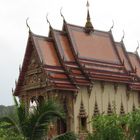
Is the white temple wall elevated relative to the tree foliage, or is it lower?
elevated

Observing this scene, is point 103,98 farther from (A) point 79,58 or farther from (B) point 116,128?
(B) point 116,128

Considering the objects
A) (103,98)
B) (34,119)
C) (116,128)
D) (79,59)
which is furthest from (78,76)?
(34,119)

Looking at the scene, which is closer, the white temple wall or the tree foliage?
the tree foliage

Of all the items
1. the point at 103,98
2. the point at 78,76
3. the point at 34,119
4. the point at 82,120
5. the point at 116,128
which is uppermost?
the point at 78,76

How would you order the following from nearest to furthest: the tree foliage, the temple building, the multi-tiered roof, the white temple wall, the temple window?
the tree foliage → the temple building → the multi-tiered roof → the temple window → the white temple wall

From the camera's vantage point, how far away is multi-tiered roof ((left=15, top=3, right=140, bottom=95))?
27078mm

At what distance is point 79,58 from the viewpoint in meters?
28.5

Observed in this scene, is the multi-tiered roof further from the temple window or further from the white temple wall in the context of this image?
the temple window

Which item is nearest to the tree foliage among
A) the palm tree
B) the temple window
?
the palm tree

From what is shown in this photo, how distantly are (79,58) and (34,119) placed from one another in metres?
14.4

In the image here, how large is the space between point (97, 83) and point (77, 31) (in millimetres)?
3574

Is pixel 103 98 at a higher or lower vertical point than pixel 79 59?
lower

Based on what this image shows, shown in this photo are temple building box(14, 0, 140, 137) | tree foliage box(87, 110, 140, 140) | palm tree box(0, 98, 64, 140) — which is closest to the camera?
palm tree box(0, 98, 64, 140)

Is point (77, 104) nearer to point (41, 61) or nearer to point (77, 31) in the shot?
point (41, 61)
